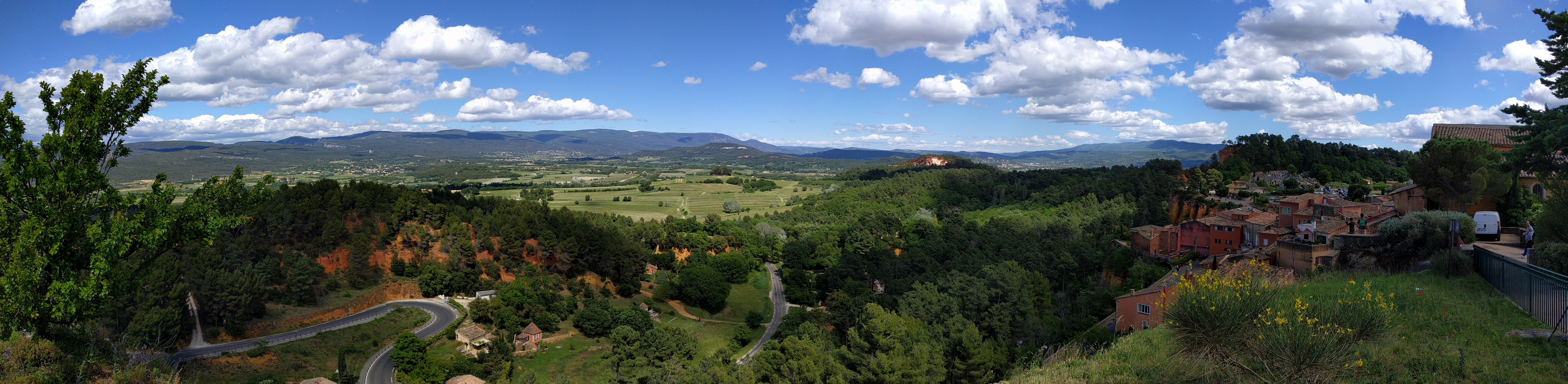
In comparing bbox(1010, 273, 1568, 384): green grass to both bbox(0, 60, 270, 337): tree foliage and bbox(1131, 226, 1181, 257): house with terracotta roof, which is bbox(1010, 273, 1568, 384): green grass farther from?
bbox(1131, 226, 1181, 257): house with terracotta roof

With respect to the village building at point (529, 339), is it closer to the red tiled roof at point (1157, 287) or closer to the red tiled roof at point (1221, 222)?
the red tiled roof at point (1157, 287)

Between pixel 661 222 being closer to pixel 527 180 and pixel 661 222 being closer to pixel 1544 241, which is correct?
pixel 1544 241

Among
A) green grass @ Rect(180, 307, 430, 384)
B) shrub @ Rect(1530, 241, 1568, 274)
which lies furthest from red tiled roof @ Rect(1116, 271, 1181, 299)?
green grass @ Rect(180, 307, 430, 384)

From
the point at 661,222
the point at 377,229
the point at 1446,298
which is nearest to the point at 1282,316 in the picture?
the point at 1446,298

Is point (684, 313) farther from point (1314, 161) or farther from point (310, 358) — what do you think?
point (1314, 161)

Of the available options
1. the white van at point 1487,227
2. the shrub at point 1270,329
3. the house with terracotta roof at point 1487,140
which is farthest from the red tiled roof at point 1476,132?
the shrub at point 1270,329

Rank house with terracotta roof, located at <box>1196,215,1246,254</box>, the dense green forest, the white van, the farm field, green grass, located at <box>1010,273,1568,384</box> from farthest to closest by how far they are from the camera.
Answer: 1. the farm field
2. the dense green forest
3. house with terracotta roof, located at <box>1196,215,1246,254</box>
4. the white van
5. green grass, located at <box>1010,273,1568,384</box>

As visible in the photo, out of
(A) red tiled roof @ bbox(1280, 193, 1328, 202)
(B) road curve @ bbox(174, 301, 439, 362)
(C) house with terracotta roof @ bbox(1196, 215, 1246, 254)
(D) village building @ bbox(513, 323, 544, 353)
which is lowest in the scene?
(D) village building @ bbox(513, 323, 544, 353)
